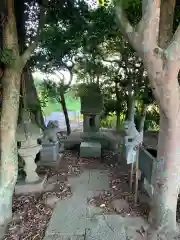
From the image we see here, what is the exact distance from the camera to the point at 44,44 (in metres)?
5.42

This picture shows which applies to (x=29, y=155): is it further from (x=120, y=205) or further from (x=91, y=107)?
(x=91, y=107)

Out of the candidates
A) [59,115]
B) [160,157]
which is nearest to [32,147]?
[160,157]

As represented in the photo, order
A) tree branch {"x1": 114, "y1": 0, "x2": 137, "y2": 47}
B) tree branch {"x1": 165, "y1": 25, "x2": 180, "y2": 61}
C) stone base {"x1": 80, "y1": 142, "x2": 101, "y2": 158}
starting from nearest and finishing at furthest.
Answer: tree branch {"x1": 165, "y1": 25, "x2": 180, "y2": 61} < tree branch {"x1": 114, "y1": 0, "x2": 137, "y2": 47} < stone base {"x1": 80, "y1": 142, "x2": 101, "y2": 158}

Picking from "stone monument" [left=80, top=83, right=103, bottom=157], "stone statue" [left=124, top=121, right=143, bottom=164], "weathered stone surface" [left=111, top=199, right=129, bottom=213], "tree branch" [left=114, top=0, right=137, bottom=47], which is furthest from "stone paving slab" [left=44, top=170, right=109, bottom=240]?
"tree branch" [left=114, top=0, right=137, bottom=47]

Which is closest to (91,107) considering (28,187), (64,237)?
(28,187)

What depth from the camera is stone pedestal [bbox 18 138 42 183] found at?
3582 mm

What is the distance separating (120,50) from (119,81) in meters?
1.31

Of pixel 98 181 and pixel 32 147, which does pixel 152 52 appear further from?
pixel 98 181

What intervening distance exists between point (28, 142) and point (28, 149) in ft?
0.40

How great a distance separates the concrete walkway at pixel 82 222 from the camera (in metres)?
2.60

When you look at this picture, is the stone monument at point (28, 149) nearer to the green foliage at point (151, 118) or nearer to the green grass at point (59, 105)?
the green grass at point (59, 105)

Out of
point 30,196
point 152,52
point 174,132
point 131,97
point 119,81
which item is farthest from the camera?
point 119,81

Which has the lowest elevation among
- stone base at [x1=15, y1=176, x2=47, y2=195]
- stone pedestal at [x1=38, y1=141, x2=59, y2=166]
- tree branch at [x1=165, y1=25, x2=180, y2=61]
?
stone base at [x1=15, y1=176, x2=47, y2=195]

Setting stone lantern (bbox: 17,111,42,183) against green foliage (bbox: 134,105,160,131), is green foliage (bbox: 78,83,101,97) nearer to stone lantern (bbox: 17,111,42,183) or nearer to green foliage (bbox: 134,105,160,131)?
green foliage (bbox: 134,105,160,131)
